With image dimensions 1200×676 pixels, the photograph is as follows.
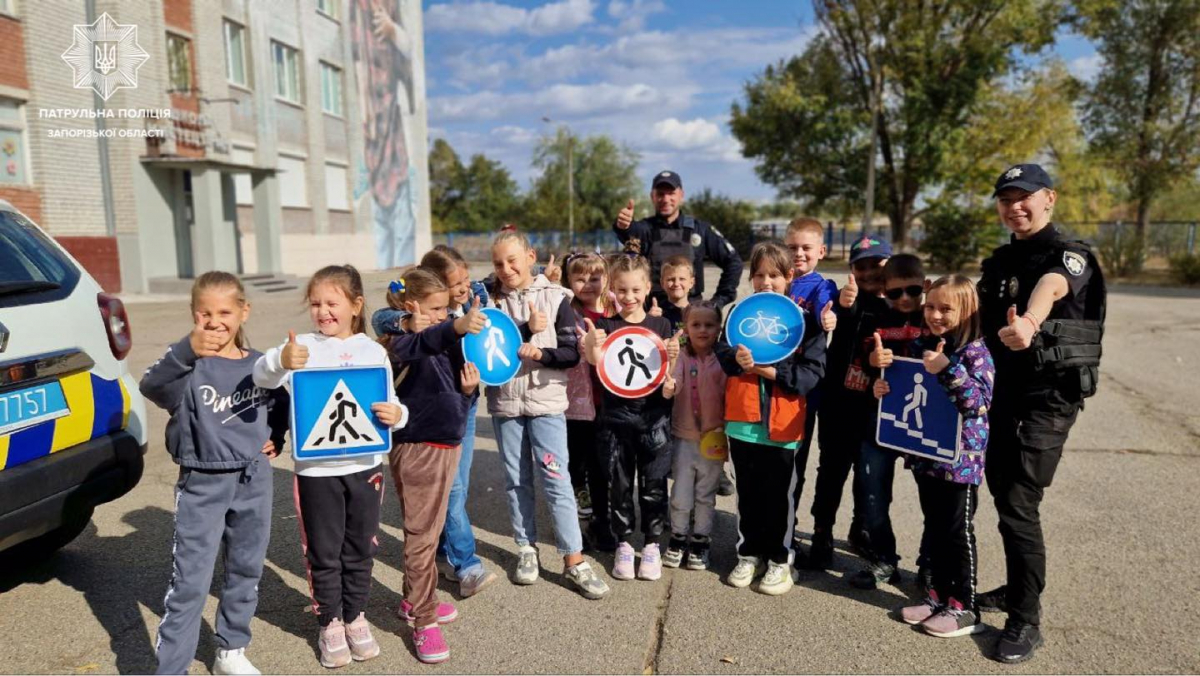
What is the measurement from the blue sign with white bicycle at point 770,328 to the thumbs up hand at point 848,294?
273 mm

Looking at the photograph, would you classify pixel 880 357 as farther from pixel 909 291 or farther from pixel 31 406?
pixel 31 406

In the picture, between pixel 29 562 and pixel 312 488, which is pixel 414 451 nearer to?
pixel 312 488

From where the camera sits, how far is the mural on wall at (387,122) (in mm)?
30406

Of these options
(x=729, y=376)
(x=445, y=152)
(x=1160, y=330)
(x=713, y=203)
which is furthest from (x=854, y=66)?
(x=445, y=152)

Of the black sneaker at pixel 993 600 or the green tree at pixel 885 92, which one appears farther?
the green tree at pixel 885 92

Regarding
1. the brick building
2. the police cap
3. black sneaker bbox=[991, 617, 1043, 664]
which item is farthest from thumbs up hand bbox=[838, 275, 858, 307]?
the brick building

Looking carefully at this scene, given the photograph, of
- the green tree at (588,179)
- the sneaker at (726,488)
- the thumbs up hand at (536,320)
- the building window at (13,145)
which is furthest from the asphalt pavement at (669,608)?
the green tree at (588,179)

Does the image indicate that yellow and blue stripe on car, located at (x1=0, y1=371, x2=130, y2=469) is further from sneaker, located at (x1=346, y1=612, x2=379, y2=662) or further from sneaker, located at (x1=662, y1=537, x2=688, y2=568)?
sneaker, located at (x1=662, y1=537, x2=688, y2=568)

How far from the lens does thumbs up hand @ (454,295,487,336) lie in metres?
3.05

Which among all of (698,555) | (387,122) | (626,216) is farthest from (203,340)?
(387,122)

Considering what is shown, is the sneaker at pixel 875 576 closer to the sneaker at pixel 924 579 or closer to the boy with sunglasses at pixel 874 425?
the boy with sunglasses at pixel 874 425

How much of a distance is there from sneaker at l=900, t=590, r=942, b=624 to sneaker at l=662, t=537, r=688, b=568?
1.09 metres

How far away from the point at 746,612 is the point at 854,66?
30.0 meters

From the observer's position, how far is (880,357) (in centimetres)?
340
